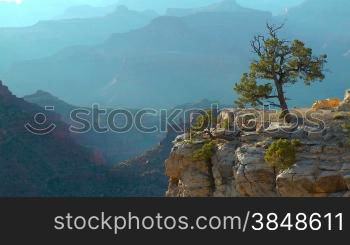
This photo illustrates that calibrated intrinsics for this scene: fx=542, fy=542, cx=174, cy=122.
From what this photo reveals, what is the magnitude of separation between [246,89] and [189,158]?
5.68 metres

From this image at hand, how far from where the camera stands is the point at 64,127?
5044 inches

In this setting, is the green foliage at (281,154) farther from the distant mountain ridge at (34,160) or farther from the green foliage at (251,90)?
the distant mountain ridge at (34,160)

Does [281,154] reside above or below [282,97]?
below

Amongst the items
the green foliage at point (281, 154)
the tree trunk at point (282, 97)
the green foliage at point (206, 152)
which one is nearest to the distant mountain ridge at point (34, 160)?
the green foliage at point (206, 152)

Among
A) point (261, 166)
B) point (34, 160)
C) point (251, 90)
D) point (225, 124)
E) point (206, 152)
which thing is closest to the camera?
point (261, 166)

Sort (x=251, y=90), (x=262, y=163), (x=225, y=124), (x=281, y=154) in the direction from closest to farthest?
(x=281, y=154), (x=262, y=163), (x=251, y=90), (x=225, y=124)

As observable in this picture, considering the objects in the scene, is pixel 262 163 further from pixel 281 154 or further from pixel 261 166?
pixel 281 154

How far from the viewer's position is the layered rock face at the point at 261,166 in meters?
27.0

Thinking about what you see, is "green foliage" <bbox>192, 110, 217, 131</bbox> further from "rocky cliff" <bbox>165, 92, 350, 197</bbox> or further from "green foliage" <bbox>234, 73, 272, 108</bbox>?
"green foliage" <bbox>234, 73, 272, 108</bbox>

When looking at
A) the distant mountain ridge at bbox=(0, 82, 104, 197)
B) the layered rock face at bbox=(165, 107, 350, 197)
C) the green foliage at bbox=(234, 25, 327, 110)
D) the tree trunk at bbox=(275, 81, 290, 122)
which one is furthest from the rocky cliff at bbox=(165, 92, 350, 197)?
the distant mountain ridge at bbox=(0, 82, 104, 197)

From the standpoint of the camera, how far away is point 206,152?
33.5 m

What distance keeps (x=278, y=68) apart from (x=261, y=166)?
723 cm

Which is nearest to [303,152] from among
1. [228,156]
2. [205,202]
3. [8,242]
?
[228,156]

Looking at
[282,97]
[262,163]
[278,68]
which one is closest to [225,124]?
[282,97]
